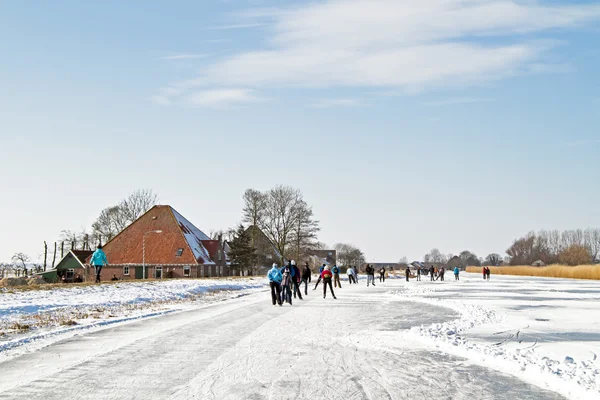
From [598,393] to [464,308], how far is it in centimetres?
1513

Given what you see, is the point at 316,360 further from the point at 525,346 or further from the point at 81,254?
the point at 81,254

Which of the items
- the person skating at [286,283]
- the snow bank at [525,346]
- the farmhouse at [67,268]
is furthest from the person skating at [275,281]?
the farmhouse at [67,268]

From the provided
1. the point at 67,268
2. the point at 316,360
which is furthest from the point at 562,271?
the point at 316,360

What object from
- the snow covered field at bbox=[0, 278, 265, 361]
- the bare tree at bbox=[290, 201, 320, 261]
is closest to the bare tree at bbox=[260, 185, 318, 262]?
the bare tree at bbox=[290, 201, 320, 261]

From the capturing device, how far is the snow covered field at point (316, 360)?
317 inches

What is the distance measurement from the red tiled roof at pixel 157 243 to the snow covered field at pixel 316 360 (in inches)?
2470

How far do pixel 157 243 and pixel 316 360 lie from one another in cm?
7265

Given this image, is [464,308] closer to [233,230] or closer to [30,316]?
[30,316]

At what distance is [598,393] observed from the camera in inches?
306

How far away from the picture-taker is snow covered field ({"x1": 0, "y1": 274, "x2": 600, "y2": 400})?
8.05 metres

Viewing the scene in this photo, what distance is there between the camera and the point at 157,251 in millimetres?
80062

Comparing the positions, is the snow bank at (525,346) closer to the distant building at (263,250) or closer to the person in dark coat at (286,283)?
the person in dark coat at (286,283)

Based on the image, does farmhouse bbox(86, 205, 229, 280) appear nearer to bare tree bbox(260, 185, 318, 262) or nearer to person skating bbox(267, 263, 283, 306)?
bare tree bbox(260, 185, 318, 262)

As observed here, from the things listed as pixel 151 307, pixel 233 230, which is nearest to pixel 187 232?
pixel 233 230
